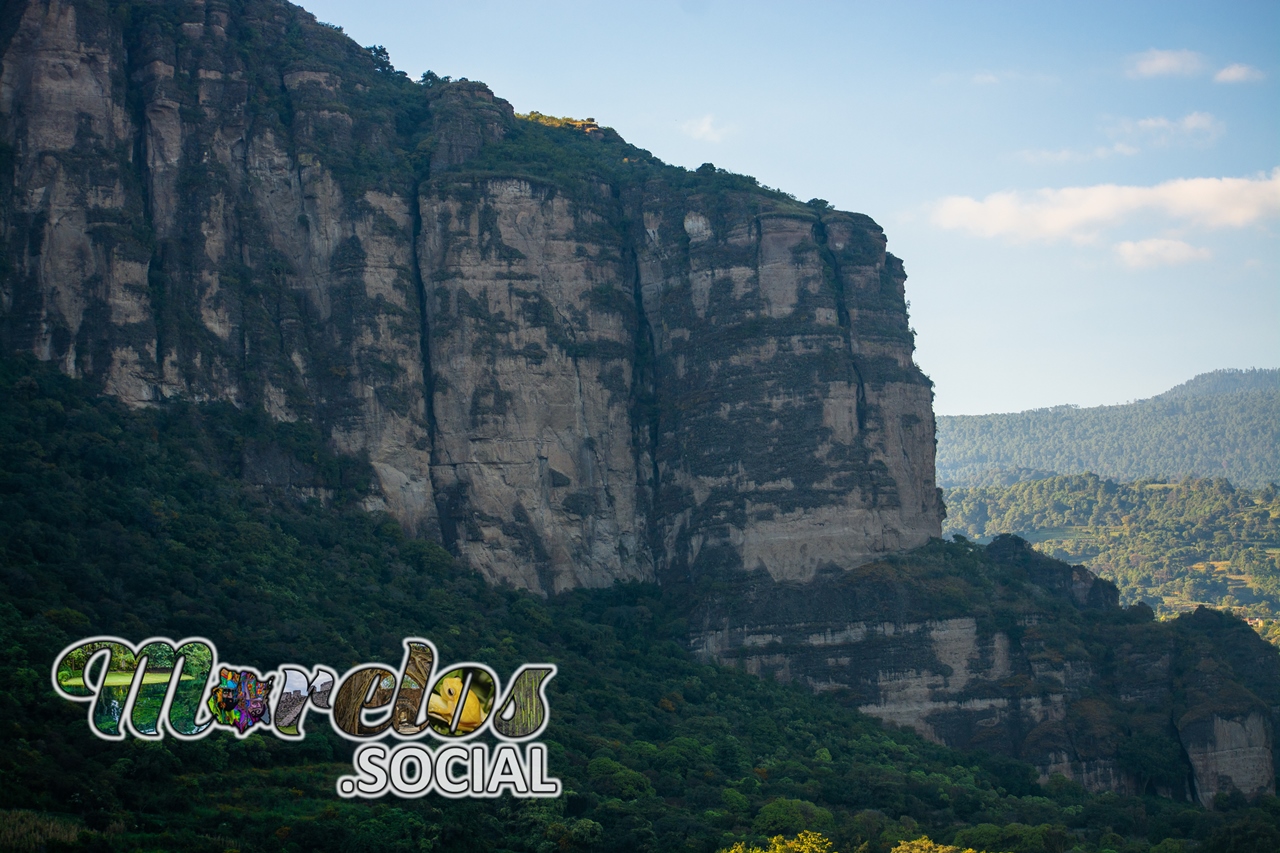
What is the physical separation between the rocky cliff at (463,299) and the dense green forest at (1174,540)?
225 feet

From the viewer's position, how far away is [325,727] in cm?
6775

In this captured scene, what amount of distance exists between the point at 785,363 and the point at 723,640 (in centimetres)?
1600

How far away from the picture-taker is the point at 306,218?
95.3m

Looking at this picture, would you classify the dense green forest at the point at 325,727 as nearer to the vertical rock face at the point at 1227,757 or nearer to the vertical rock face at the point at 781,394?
the vertical rock face at the point at 1227,757

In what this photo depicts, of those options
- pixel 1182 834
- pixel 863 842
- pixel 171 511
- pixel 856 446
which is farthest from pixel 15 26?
pixel 1182 834

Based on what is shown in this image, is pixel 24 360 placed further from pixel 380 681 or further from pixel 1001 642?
pixel 1001 642

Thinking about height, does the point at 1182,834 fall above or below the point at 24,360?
below

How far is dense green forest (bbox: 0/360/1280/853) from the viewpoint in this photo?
192ft

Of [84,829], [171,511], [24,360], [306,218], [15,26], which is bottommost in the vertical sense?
[84,829]

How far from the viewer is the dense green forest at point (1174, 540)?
167625 millimetres

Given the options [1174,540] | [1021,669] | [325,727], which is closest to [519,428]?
[1021,669]

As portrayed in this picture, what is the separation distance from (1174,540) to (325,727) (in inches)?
5153

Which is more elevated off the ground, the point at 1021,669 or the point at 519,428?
the point at 519,428

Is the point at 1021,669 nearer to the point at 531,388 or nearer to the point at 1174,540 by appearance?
the point at 531,388
